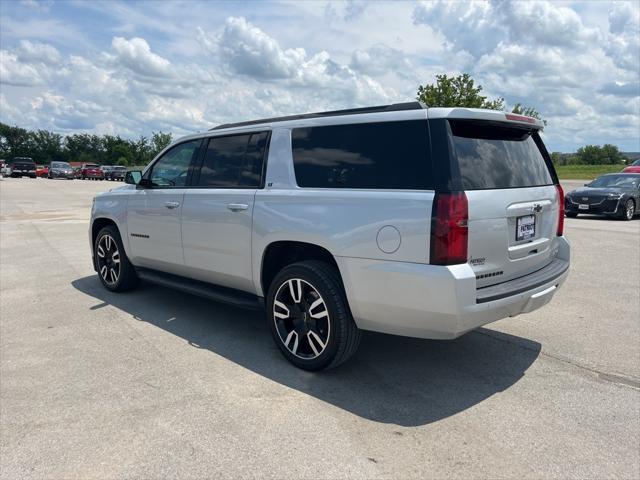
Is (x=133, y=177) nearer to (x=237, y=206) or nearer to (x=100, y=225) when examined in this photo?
(x=100, y=225)

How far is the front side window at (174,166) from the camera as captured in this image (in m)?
5.19

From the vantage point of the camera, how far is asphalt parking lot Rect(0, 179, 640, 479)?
2.76m

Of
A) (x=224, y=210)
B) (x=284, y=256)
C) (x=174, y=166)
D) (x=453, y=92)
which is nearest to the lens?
(x=284, y=256)

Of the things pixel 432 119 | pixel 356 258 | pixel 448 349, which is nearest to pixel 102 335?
Result: pixel 356 258

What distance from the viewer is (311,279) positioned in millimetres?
3738

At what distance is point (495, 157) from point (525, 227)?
0.55 meters

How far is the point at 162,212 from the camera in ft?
17.3

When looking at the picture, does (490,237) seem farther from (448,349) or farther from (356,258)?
(448,349)

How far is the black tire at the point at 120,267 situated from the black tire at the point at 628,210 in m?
13.7

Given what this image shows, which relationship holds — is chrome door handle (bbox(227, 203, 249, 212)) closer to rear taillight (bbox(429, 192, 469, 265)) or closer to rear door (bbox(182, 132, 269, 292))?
rear door (bbox(182, 132, 269, 292))

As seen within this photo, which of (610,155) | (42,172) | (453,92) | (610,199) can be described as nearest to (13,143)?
(42,172)

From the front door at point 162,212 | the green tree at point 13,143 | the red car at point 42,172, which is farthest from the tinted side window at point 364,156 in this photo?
the green tree at point 13,143

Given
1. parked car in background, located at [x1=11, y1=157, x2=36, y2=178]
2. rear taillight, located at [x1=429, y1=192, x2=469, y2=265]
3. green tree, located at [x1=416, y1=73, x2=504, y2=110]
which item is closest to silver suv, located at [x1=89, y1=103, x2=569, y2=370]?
rear taillight, located at [x1=429, y1=192, x2=469, y2=265]

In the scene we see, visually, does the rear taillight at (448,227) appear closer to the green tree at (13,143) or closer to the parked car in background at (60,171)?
the parked car in background at (60,171)
